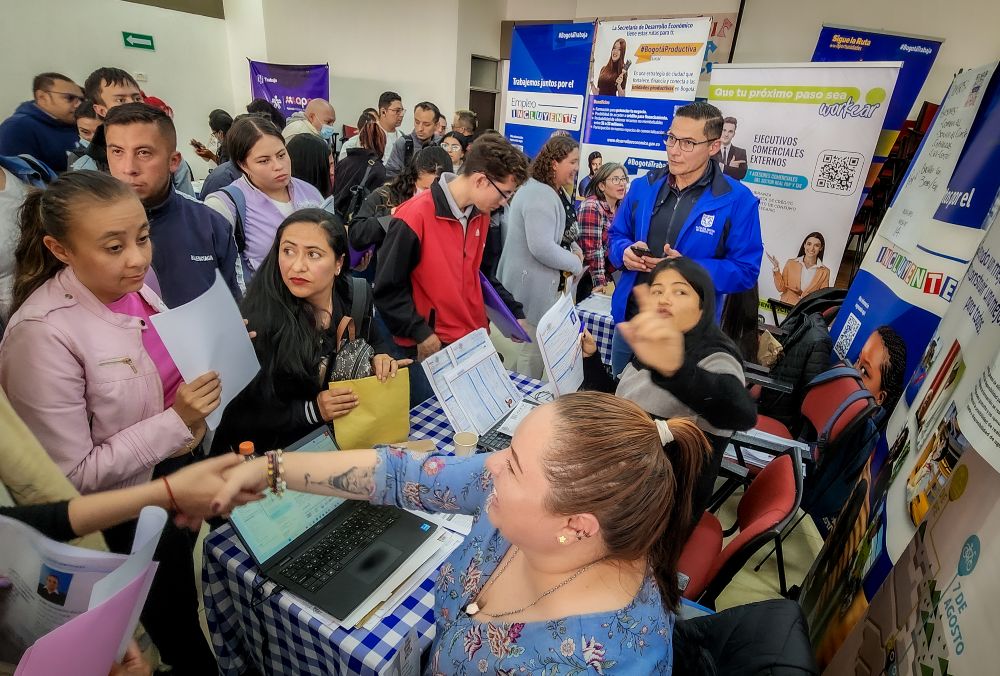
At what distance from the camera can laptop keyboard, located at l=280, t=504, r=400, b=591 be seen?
1.24m

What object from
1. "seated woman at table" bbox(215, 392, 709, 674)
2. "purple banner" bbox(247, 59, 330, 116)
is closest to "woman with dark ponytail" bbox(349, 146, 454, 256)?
"seated woman at table" bbox(215, 392, 709, 674)

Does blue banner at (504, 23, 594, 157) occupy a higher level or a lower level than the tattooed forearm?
higher

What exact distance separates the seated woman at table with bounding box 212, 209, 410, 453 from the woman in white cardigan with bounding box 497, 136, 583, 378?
5.36 ft

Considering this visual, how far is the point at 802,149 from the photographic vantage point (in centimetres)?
462

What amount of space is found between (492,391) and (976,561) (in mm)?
1448

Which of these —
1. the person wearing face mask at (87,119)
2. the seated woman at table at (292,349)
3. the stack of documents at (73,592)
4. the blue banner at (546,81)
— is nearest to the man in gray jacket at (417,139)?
the blue banner at (546,81)

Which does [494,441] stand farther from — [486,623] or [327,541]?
[486,623]

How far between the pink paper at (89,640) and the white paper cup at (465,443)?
0.99 m

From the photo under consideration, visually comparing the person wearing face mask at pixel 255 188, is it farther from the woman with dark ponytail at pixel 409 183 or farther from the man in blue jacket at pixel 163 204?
the woman with dark ponytail at pixel 409 183

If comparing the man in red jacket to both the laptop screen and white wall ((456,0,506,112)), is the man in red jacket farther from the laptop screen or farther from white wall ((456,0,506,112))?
white wall ((456,0,506,112))

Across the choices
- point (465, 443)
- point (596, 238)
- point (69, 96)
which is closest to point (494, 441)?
point (465, 443)

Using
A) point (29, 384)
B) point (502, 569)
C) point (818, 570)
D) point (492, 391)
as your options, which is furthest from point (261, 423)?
point (818, 570)

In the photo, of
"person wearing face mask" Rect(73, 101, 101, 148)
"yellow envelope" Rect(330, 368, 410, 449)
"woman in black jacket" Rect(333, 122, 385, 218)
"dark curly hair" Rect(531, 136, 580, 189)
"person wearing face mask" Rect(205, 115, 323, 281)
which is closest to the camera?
"yellow envelope" Rect(330, 368, 410, 449)

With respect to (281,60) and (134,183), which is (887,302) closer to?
(134,183)
